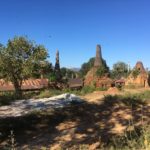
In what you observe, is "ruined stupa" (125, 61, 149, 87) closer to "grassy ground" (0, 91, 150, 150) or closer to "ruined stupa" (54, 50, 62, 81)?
"ruined stupa" (54, 50, 62, 81)

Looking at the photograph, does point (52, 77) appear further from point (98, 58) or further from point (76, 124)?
point (76, 124)

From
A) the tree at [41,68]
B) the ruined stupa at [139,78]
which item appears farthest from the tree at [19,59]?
the ruined stupa at [139,78]

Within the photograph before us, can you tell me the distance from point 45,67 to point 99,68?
22.7ft

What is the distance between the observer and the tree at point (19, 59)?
36156 mm

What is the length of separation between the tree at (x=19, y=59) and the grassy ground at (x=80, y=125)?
68.9 feet

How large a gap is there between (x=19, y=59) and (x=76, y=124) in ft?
84.5

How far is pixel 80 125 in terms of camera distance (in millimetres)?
12336

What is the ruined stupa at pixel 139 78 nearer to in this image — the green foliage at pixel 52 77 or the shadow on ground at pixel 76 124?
the green foliage at pixel 52 77

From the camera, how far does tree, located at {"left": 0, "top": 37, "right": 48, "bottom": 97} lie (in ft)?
119

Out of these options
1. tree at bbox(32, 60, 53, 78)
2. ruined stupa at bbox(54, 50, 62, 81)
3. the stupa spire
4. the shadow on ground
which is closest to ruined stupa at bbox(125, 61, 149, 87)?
the stupa spire

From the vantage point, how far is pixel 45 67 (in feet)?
125

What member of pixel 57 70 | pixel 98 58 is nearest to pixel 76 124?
pixel 98 58

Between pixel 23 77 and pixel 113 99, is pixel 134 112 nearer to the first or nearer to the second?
pixel 113 99

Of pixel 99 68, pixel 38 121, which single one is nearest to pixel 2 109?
pixel 38 121
